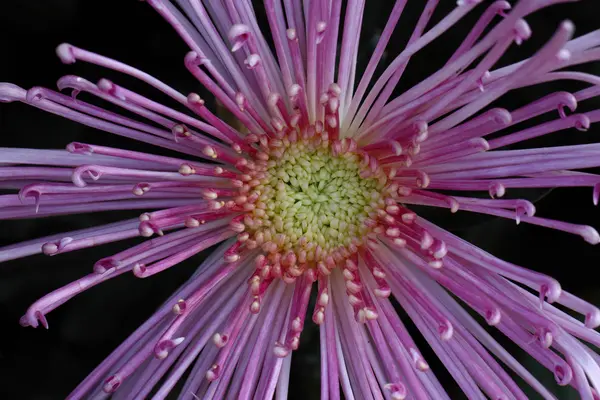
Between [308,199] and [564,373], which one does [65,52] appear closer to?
[308,199]

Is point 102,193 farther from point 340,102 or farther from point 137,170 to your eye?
point 340,102

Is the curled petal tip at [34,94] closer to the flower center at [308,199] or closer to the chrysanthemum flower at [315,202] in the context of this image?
the chrysanthemum flower at [315,202]

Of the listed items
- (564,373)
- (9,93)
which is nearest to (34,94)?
(9,93)

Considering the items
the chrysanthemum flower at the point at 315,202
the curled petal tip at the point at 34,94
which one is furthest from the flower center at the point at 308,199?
the curled petal tip at the point at 34,94

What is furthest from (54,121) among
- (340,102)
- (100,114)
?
(340,102)

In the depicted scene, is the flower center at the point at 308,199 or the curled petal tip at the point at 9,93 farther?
the flower center at the point at 308,199

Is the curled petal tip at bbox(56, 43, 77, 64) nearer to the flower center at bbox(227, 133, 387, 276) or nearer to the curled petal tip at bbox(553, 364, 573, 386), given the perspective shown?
the flower center at bbox(227, 133, 387, 276)

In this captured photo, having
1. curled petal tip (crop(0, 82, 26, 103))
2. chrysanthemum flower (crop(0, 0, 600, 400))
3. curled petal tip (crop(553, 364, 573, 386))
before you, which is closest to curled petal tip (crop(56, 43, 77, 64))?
chrysanthemum flower (crop(0, 0, 600, 400))

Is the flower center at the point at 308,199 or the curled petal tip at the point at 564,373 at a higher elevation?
the flower center at the point at 308,199
